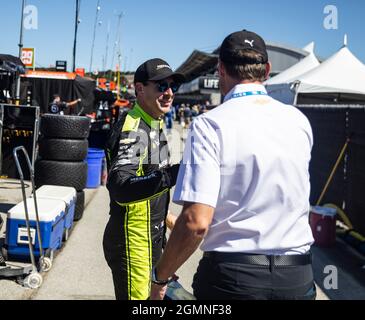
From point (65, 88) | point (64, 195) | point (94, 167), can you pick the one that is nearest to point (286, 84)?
point (94, 167)

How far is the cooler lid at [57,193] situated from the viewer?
18.9 ft

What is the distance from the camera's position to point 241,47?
187 cm

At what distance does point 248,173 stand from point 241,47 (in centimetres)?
53

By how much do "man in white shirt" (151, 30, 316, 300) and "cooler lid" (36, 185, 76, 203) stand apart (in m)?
4.16

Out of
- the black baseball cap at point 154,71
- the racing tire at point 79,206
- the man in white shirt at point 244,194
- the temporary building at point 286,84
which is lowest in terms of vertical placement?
the racing tire at point 79,206

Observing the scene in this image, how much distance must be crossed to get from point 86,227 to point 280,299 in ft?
17.6

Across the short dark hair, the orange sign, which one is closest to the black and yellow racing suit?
the short dark hair

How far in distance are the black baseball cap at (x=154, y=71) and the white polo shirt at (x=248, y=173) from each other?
92 centimetres

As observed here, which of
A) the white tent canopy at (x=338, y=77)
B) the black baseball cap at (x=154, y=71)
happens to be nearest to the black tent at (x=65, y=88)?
the white tent canopy at (x=338, y=77)

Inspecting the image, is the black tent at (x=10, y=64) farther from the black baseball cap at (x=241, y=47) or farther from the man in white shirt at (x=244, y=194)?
the man in white shirt at (x=244, y=194)

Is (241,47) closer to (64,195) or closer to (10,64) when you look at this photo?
(64,195)

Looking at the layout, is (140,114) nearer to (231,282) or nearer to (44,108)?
(231,282)

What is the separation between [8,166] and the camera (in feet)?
32.3

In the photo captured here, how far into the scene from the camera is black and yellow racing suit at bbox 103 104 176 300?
235cm
